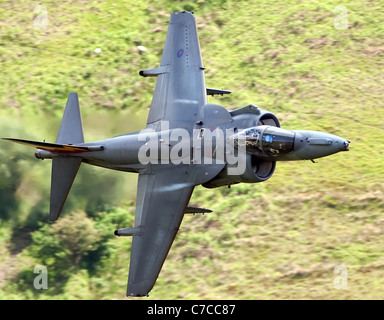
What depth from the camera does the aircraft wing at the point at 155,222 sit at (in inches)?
1071

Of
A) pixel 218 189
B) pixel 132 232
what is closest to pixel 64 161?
pixel 132 232

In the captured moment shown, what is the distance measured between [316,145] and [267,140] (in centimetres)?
161

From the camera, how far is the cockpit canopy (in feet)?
84.2

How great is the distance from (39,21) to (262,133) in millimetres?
19735

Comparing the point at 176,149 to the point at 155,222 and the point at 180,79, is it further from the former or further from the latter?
the point at 180,79

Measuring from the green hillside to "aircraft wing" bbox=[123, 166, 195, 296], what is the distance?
3.67 metres

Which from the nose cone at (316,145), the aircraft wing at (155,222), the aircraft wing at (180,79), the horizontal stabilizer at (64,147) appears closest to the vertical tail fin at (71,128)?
the horizontal stabilizer at (64,147)

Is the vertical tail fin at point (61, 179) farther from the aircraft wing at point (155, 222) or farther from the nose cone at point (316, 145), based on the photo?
the nose cone at point (316, 145)

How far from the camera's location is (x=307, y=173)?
3400 cm

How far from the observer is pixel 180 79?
30.1 metres

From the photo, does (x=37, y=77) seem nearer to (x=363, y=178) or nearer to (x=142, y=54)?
(x=142, y=54)

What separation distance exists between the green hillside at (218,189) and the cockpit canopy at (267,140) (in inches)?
251

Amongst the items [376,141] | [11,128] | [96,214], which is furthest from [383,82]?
[11,128]

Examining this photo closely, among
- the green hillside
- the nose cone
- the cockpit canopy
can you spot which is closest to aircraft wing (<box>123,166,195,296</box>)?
the cockpit canopy
